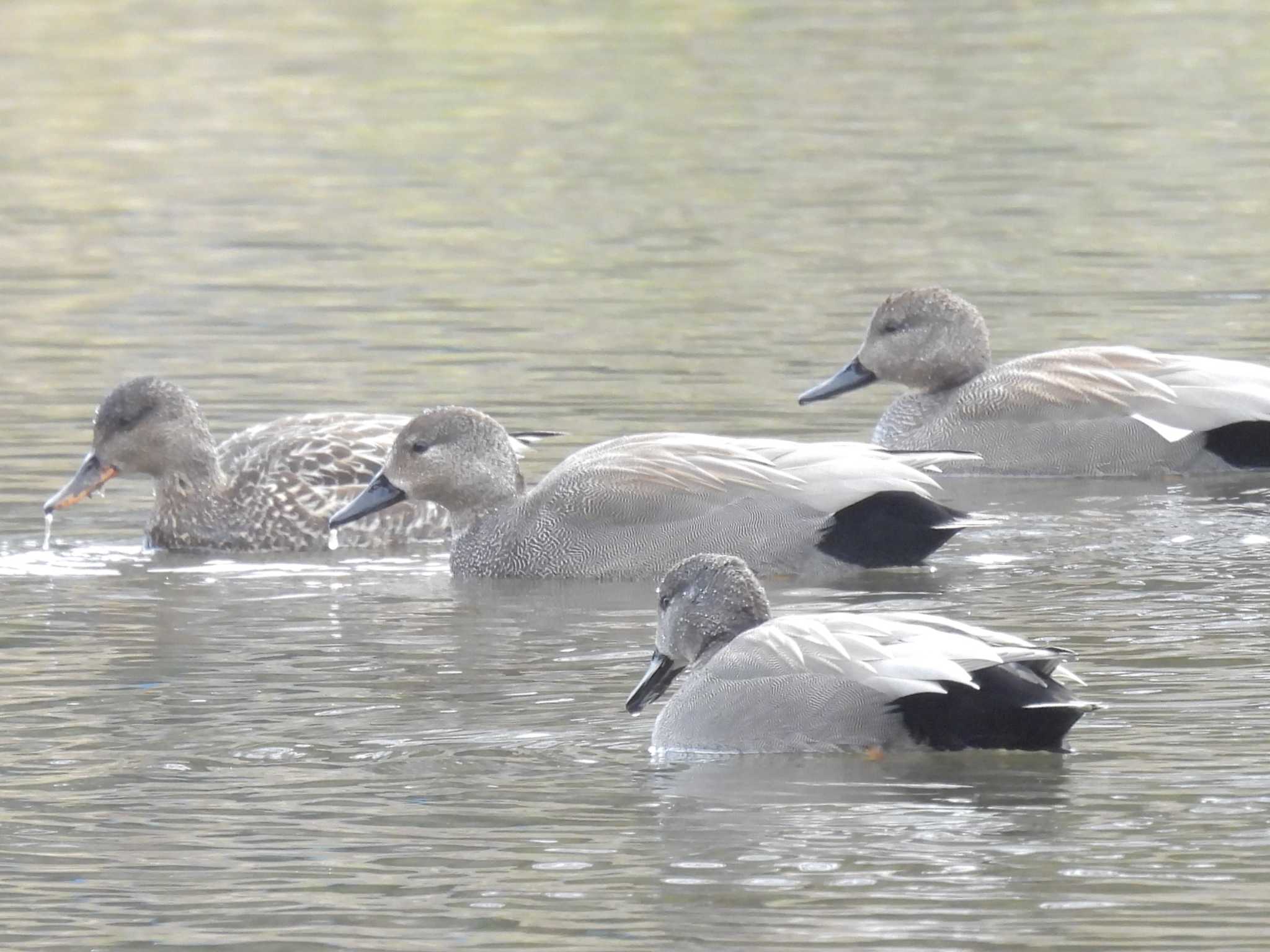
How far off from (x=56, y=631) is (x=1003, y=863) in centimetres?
431

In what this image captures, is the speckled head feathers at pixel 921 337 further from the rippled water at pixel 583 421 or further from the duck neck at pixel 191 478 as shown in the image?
the duck neck at pixel 191 478

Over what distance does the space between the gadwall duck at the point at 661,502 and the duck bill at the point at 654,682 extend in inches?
89.4

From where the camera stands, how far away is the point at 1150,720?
26.7 feet

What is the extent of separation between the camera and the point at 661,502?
10.7 meters

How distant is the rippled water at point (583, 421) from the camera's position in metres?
6.93

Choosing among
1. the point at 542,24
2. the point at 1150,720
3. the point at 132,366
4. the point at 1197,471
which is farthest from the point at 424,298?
the point at 542,24

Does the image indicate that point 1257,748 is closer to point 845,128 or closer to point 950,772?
point 950,772

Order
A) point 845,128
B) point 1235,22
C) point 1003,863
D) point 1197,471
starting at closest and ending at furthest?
point 1003,863, point 1197,471, point 845,128, point 1235,22

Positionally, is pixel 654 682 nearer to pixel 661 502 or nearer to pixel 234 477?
pixel 661 502

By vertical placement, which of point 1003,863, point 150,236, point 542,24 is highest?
point 542,24

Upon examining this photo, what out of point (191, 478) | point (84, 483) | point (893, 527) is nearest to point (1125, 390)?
point (893, 527)

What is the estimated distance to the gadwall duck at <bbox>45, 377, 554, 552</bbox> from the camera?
1177 centimetres

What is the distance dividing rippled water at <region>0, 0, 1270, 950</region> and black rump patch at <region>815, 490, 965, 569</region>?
136 mm

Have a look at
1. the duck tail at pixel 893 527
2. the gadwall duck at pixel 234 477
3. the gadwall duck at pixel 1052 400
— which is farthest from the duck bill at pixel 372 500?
the gadwall duck at pixel 1052 400
